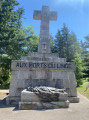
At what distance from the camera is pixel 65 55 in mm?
26422

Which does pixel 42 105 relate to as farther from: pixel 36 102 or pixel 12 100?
pixel 12 100

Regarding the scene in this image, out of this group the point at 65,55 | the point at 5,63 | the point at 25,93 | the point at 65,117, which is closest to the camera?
the point at 65,117

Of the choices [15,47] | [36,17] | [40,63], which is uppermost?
[36,17]

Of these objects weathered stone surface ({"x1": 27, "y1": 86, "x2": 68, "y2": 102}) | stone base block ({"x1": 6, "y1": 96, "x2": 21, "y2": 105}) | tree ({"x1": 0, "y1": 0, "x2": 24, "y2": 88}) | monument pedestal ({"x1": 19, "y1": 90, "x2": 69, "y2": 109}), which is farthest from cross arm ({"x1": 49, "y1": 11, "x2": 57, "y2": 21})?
tree ({"x1": 0, "y1": 0, "x2": 24, "y2": 88})

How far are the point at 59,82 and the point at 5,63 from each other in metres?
10.3

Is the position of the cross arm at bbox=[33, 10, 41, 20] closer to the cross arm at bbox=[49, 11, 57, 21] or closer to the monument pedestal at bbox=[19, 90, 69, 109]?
the cross arm at bbox=[49, 11, 57, 21]

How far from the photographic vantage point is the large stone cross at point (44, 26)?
700 cm

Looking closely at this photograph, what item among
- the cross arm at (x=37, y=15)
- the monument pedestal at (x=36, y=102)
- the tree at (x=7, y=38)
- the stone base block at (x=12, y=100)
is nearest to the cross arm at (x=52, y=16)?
the cross arm at (x=37, y=15)

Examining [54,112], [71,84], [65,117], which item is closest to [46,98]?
[54,112]

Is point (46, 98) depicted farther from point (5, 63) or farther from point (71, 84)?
point (5, 63)

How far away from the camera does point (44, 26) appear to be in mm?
7230

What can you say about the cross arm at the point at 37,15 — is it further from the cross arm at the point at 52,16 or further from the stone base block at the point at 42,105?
the stone base block at the point at 42,105

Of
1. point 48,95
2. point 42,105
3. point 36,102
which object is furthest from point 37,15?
point 42,105

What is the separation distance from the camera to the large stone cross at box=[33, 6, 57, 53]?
23.0 ft
